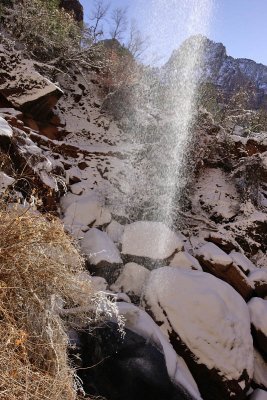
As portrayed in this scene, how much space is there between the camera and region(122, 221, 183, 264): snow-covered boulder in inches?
185

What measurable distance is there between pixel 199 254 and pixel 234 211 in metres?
2.31

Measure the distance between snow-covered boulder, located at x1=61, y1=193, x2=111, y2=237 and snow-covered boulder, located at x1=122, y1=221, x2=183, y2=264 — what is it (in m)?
0.52

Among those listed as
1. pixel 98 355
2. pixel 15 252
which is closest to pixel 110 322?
pixel 98 355

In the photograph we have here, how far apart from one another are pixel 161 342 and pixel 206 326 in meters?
0.69

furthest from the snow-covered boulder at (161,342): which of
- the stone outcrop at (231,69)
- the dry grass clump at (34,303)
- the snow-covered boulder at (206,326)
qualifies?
the stone outcrop at (231,69)

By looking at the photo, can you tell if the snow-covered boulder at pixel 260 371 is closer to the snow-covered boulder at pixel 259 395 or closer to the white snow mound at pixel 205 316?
the snow-covered boulder at pixel 259 395

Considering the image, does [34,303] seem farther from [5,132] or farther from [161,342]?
[5,132]

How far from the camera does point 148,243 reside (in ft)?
15.9

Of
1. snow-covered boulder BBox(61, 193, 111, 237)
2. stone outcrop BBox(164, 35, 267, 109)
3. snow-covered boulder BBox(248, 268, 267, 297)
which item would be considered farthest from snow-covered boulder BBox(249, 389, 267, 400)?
stone outcrop BBox(164, 35, 267, 109)

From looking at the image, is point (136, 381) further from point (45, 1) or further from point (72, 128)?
point (45, 1)

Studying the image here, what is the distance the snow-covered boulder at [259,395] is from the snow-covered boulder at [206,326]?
161 millimetres

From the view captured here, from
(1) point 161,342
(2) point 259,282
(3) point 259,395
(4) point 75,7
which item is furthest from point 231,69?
(1) point 161,342

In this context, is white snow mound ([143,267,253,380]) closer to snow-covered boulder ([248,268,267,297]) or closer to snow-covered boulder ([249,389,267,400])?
snow-covered boulder ([249,389,267,400])

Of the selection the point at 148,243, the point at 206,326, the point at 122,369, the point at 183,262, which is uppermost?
the point at 148,243
